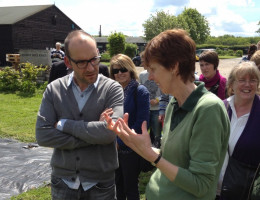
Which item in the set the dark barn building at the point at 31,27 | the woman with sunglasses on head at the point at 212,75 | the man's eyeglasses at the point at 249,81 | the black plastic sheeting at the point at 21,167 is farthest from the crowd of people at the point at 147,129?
the dark barn building at the point at 31,27

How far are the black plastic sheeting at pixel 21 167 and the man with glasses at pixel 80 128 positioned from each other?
95.1 inches

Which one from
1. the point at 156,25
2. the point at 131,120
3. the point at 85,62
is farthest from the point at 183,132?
the point at 156,25

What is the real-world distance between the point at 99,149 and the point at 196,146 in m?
0.95

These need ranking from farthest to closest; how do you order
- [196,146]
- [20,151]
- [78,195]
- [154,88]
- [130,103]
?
[20,151] → [154,88] → [130,103] → [78,195] → [196,146]

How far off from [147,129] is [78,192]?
71 cm

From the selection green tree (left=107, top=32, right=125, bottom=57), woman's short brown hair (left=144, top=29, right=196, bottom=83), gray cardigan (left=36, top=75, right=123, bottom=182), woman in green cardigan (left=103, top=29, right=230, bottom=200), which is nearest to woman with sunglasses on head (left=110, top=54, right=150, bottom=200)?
gray cardigan (left=36, top=75, right=123, bottom=182)

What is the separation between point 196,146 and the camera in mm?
1435

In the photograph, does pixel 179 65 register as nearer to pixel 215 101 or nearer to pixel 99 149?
pixel 215 101

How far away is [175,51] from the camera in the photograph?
1.53 metres

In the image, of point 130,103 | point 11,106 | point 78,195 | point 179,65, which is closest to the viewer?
point 179,65

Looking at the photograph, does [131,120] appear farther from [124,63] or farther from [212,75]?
[212,75]

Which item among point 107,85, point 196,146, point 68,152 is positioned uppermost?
point 107,85

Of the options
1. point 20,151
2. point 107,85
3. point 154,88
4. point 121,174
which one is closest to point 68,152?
point 107,85

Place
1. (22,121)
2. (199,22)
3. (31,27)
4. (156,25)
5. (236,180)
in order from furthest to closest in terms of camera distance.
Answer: (199,22)
(156,25)
(31,27)
(22,121)
(236,180)
